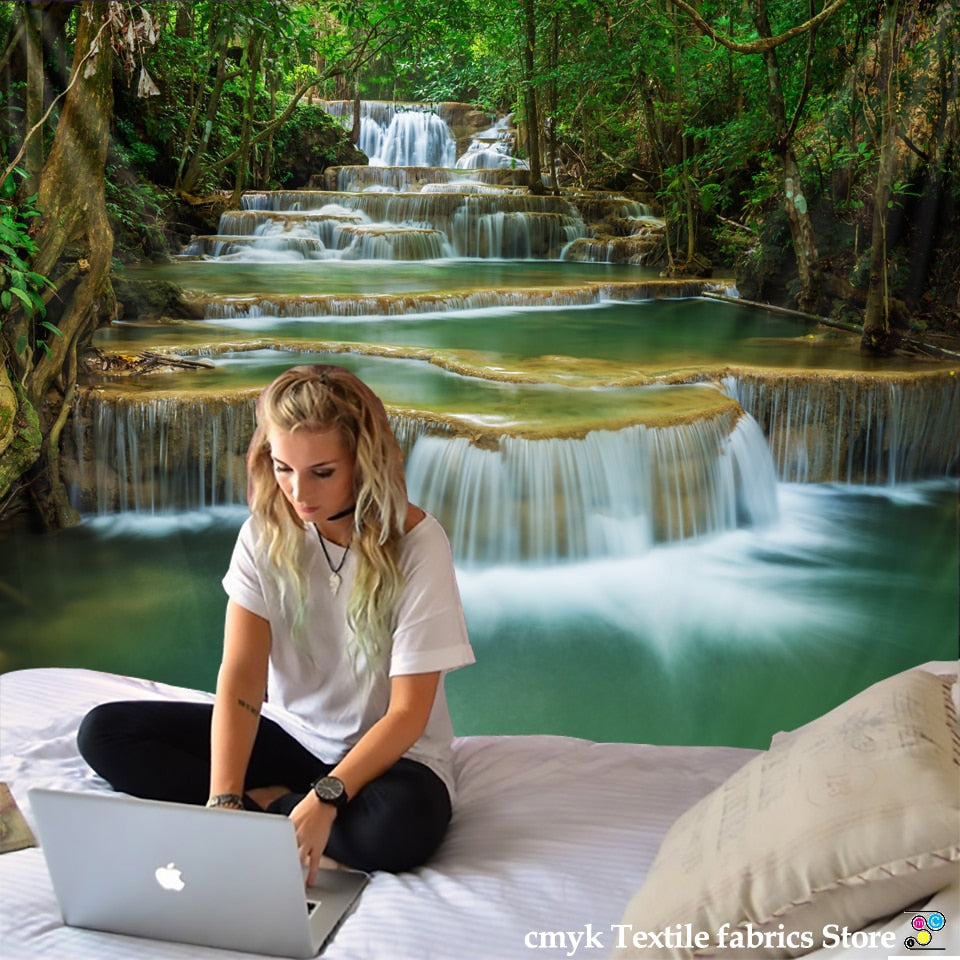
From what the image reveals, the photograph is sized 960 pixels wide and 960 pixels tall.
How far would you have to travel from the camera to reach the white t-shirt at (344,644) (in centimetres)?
150

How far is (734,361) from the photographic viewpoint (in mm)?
2193

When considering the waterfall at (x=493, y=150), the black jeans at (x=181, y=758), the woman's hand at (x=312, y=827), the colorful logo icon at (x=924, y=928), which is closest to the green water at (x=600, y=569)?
the waterfall at (x=493, y=150)

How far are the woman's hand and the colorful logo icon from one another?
781 millimetres

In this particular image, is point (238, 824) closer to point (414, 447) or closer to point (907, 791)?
point (907, 791)

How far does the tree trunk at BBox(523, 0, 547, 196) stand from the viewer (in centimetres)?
216

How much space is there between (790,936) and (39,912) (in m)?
1.07

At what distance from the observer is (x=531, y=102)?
221 centimetres

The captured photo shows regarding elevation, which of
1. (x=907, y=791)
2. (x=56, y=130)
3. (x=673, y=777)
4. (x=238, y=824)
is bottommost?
(x=673, y=777)

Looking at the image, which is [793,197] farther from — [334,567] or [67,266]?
[67,266]

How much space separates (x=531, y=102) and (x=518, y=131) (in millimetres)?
71

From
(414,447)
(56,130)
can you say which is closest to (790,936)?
(414,447)

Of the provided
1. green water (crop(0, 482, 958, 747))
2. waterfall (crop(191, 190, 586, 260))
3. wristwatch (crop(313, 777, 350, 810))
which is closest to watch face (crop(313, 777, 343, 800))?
wristwatch (crop(313, 777, 350, 810))

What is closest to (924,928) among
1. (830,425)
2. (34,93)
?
(830,425)

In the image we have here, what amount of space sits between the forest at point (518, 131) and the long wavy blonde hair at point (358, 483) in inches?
38.6
